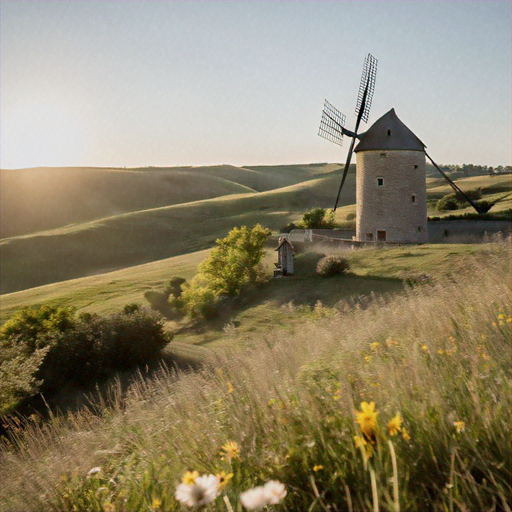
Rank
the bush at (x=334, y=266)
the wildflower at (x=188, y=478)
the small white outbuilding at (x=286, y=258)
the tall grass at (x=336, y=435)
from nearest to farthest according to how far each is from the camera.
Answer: the wildflower at (x=188, y=478), the tall grass at (x=336, y=435), the bush at (x=334, y=266), the small white outbuilding at (x=286, y=258)

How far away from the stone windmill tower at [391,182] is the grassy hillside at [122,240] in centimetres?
4094

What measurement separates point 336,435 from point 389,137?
3962cm

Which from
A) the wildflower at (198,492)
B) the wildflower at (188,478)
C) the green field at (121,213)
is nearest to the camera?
the wildflower at (198,492)

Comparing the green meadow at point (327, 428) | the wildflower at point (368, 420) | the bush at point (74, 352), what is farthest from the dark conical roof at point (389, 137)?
the wildflower at point (368, 420)

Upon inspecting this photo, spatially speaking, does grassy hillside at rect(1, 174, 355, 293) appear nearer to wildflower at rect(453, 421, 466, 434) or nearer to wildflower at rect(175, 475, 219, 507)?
wildflower at rect(175, 475, 219, 507)

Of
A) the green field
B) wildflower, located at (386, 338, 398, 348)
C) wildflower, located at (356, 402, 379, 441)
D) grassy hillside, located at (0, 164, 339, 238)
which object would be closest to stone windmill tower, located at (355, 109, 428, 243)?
the green field

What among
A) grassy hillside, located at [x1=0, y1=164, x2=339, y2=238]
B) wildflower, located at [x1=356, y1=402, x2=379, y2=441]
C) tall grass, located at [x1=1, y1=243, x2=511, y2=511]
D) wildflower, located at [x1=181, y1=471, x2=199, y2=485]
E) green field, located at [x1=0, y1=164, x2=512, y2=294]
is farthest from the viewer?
grassy hillside, located at [x1=0, y1=164, x2=339, y2=238]

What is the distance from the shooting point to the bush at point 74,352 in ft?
60.0

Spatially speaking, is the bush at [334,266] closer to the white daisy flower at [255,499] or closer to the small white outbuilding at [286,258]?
the small white outbuilding at [286,258]

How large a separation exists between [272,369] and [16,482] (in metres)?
2.30

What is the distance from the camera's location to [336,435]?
304 centimetres

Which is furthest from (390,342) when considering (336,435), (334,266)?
(334,266)

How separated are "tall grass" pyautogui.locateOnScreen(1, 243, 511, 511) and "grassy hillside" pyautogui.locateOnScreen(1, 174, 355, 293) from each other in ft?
229

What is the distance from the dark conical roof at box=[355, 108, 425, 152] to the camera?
4006 cm
